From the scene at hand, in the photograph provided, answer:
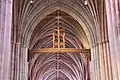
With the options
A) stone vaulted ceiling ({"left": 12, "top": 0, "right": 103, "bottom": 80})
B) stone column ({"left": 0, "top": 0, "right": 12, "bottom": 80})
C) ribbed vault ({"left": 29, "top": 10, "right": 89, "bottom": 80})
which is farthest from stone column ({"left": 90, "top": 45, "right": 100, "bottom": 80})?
stone column ({"left": 0, "top": 0, "right": 12, "bottom": 80})

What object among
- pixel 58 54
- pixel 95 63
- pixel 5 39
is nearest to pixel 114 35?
pixel 5 39

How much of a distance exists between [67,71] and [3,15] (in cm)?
2760

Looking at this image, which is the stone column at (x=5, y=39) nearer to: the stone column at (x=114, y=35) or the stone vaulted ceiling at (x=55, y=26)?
the stone column at (x=114, y=35)

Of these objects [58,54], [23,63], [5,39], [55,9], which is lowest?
[23,63]

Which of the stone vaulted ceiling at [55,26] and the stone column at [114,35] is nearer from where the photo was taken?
the stone column at [114,35]

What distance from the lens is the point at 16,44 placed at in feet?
66.4

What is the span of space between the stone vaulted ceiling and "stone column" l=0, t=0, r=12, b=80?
7102mm

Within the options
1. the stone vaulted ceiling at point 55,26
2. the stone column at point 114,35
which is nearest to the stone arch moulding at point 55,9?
the stone vaulted ceiling at point 55,26

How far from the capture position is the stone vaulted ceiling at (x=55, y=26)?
70.3 feet

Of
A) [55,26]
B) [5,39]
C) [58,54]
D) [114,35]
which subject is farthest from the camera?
[58,54]

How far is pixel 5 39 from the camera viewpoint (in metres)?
12.6

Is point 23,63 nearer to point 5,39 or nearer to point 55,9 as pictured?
point 55,9

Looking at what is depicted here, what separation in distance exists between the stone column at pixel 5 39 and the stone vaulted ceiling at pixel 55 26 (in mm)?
7102

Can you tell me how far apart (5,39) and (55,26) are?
50.2 feet
